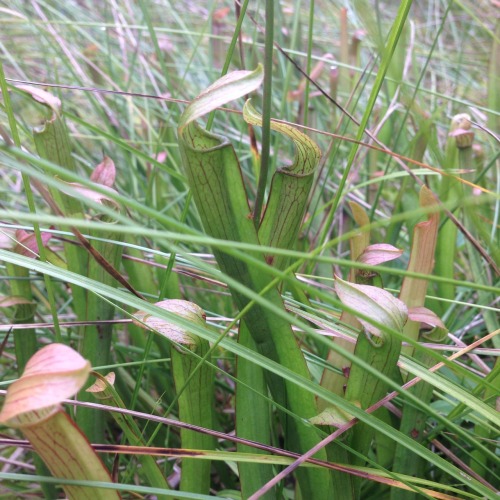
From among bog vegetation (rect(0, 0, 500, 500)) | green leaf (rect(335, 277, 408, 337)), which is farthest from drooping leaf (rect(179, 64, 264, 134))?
green leaf (rect(335, 277, 408, 337))

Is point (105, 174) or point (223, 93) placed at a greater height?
point (223, 93)

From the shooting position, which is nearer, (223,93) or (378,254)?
(223,93)

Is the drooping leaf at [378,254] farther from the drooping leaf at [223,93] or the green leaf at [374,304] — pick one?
the drooping leaf at [223,93]

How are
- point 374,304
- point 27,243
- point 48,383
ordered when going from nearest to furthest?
point 48,383
point 374,304
point 27,243

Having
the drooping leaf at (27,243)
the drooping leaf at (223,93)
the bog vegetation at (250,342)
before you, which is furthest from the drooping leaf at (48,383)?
the drooping leaf at (27,243)

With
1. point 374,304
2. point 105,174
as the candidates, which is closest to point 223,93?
point 374,304

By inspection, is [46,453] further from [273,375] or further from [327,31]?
[327,31]

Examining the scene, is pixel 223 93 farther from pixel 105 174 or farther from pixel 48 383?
pixel 105 174

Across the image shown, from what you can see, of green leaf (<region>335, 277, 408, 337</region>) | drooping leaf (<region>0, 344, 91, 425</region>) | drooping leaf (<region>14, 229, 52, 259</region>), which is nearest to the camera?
drooping leaf (<region>0, 344, 91, 425</region>)

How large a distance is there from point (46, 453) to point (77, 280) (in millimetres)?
190

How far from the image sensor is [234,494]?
67cm

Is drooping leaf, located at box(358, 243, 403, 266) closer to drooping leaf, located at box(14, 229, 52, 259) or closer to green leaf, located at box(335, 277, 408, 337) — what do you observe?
green leaf, located at box(335, 277, 408, 337)

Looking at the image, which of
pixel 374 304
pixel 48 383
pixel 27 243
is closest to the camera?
pixel 48 383

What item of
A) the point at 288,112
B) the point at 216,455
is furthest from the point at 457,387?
the point at 288,112
